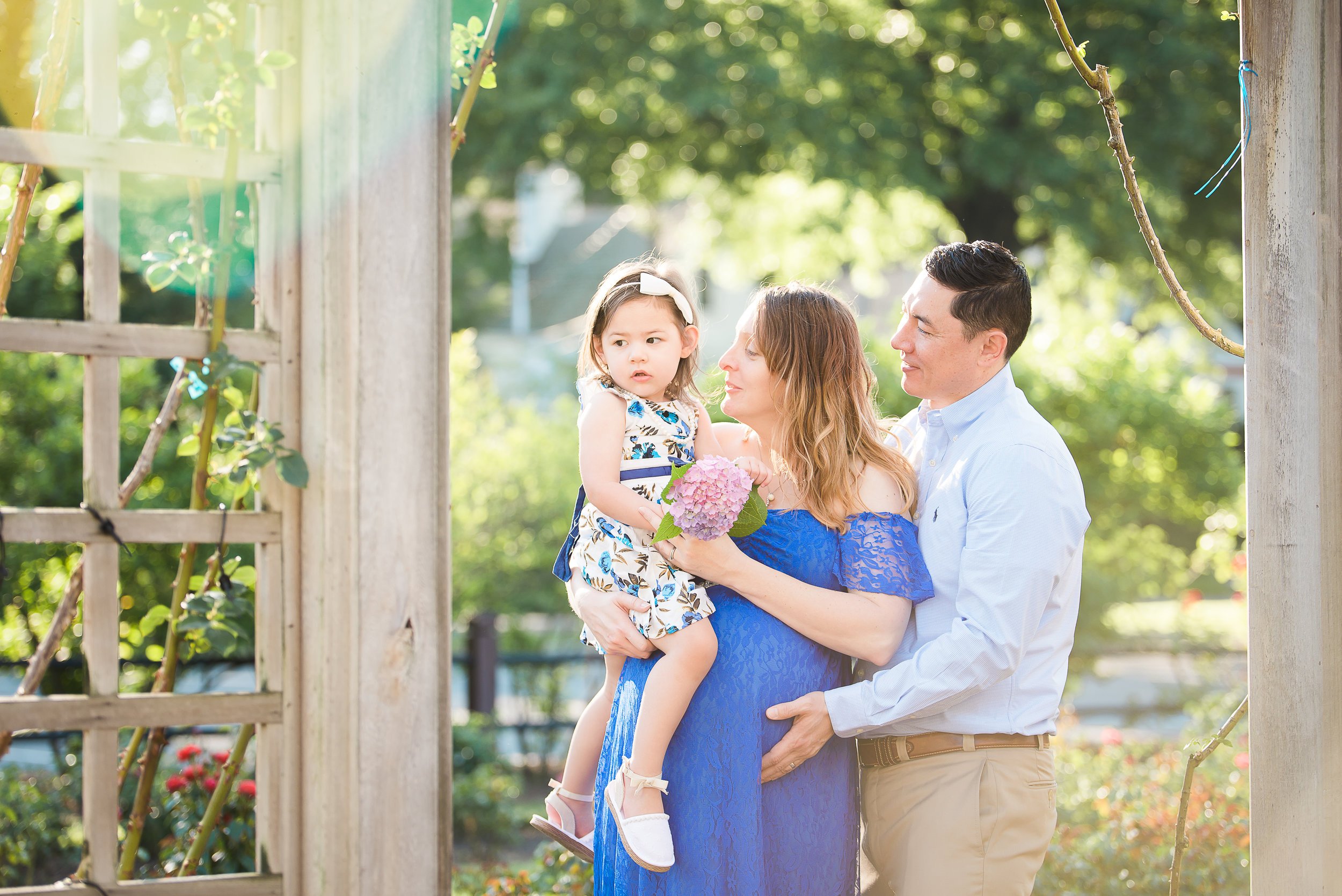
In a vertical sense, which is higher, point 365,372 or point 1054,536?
point 365,372

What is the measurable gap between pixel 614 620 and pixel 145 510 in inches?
37.5

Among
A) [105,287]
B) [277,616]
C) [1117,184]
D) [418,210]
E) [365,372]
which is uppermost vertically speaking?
[1117,184]

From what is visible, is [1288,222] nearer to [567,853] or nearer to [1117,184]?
[567,853]

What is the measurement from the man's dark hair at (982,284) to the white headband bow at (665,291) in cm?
56

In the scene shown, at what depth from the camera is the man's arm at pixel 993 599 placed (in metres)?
2.19

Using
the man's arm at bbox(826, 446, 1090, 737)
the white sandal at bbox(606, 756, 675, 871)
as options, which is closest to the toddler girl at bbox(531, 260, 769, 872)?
the white sandal at bbox(606, 756, 675, 871)

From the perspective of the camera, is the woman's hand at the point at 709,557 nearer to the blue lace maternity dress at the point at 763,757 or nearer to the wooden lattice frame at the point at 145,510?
the blue lace maternity dress at the point at 763,757

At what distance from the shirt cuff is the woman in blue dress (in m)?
0.08

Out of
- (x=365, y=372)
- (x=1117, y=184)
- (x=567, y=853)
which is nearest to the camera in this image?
(x=365, y=372)

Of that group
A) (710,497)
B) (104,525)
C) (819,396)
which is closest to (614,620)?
(710,497)

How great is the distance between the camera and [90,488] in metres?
2.14

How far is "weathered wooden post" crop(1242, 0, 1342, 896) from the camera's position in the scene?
2158 millimetres

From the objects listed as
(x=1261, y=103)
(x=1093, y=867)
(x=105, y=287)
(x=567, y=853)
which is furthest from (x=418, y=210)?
(x=1093, y=867)

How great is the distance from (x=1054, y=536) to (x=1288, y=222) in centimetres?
76
